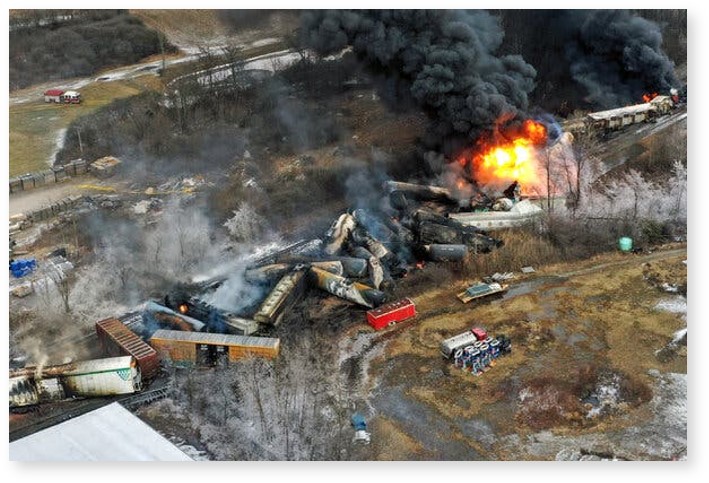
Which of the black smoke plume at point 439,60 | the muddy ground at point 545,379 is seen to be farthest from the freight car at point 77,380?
the black smoke plume at point 439,60

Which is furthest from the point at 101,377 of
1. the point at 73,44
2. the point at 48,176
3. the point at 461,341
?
the point at 73,44

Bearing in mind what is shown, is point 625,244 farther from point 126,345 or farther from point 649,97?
point 126,345

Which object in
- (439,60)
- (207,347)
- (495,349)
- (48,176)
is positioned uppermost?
(439,60)

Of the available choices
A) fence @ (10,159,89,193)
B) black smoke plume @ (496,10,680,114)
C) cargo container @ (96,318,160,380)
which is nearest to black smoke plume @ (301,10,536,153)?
black smoke plume @ (496,10,680,114)

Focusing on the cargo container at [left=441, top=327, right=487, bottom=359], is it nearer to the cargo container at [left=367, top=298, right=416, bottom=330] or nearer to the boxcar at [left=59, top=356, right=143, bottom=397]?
the cargo container at [left=367, top=298, right=416, bottom=330]

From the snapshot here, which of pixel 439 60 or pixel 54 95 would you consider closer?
pixel 439 60
